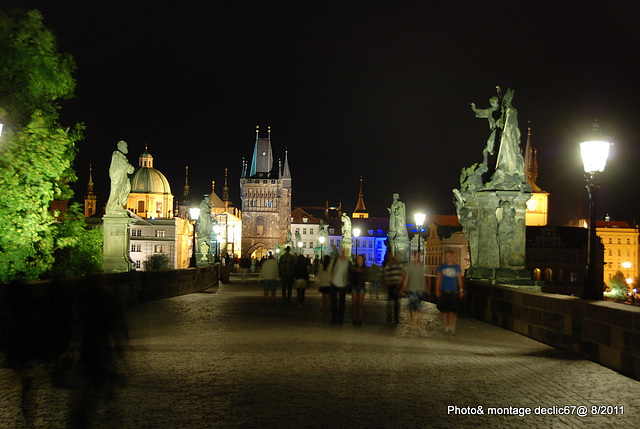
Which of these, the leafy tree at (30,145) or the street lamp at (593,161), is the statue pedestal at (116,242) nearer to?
the leafy tree at (30,145)

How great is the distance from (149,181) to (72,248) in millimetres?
119410

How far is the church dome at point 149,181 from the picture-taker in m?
146

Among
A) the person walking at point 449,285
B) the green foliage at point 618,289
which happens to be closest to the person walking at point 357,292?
the person walking at point 449,285

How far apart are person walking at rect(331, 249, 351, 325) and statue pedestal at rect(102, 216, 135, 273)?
27.7ft

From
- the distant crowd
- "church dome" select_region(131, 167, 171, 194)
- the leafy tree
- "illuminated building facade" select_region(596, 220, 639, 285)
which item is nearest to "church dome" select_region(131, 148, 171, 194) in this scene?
"church dome" select_region(131, 167, 171, 194)

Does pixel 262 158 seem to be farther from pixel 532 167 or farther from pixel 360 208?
pixel 532 167

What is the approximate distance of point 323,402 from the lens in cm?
757

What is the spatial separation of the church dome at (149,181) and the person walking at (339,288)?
132456 mm

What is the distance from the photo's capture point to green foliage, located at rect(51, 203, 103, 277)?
88.0ft

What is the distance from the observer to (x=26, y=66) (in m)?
25.3

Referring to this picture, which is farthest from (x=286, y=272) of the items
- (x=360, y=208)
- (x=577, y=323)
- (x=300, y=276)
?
(x=360, y=208)

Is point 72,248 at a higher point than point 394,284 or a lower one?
higher

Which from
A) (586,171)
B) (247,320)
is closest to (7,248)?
(247,320)

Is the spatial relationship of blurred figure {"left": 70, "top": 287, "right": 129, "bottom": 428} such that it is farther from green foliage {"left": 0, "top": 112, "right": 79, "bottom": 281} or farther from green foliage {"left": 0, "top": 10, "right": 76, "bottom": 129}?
green foliage {"left": 0, "top": 10, "right": 76, "bottom": 129}
